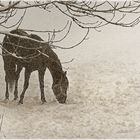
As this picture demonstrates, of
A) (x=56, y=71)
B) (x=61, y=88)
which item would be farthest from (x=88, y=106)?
(x=56, y=71)

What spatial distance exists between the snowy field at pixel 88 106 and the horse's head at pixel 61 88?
0.14m

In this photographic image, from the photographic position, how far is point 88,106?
11141 millimetres

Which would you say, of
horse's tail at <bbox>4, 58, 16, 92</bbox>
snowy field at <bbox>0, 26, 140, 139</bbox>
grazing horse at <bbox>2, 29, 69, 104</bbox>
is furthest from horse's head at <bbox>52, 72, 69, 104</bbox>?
horse's tail at <bbox>4, 58, 16, 92</bbox>

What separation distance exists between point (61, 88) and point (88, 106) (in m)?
Result: 0.90

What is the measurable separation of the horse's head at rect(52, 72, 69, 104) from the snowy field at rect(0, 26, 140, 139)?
5.4 inches

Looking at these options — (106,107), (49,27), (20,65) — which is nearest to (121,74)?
(106,107)

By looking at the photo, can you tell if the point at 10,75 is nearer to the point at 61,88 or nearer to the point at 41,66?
the point at 41,66

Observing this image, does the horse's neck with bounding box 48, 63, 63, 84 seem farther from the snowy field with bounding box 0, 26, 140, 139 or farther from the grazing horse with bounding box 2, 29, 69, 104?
the snowy field with bounding box 0, 26, 140, 139

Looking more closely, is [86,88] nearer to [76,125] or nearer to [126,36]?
[76,125]

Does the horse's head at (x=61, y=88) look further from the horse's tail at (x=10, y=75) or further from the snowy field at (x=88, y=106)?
the horse's tail at (x=10, y=75)

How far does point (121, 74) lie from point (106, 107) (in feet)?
5.46

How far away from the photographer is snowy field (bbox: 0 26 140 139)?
10039mm

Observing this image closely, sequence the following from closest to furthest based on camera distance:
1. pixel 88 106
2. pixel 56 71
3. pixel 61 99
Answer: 1. pixel 88 106
2. pixel 61 99
3. pixel 56 71

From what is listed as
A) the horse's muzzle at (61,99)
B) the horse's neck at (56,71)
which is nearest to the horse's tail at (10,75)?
the horse's neck at (56,71)
